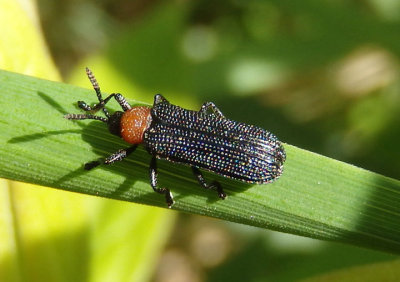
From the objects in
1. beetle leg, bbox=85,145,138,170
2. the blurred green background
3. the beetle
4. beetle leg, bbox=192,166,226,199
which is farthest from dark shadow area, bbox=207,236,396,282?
beetle leg, bbox=85,145,138,170

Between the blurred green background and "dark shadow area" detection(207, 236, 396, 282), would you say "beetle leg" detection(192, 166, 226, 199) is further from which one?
"dark shadow area" detection(207, 236, 396, 282)

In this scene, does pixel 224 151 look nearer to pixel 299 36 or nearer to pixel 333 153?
pixel 333 153

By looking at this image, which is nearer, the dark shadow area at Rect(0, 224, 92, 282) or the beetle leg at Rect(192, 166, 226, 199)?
the beetle leg at Rect(192, 166, 226, 199)

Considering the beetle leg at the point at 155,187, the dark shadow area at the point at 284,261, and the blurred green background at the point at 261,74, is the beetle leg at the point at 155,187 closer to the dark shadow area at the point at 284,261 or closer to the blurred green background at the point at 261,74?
the blurred green background at the point at 261,74

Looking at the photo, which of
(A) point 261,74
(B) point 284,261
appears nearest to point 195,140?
(B) point 284,261

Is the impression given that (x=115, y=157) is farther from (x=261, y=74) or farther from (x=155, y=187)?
(x=261, y=74)

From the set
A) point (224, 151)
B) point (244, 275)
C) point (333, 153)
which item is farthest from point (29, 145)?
point (333, 153)

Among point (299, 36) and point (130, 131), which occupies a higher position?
point (299, 36)

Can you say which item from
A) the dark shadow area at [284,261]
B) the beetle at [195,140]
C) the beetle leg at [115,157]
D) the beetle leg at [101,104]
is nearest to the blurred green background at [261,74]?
the dark shadow area at [284,261]
